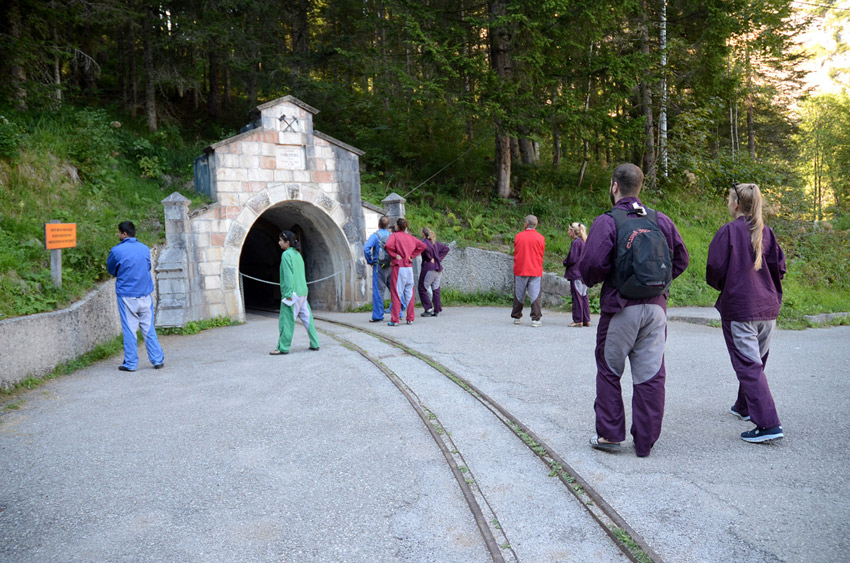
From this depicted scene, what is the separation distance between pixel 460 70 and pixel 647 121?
5.90 metres

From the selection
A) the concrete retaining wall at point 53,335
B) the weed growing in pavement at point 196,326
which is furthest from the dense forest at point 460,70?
the concrete retaining wall at point 53,335

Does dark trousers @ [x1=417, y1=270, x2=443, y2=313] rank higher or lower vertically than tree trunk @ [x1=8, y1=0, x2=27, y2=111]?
lower

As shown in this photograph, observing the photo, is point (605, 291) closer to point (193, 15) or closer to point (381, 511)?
point (381, 511)

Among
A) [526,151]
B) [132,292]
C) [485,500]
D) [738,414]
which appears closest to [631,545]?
[485,500]

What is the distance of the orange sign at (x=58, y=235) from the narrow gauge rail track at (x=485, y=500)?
5.34 m

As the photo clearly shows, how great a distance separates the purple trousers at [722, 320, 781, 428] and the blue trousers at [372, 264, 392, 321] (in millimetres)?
7666

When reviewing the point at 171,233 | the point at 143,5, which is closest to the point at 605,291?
the point at 171,233

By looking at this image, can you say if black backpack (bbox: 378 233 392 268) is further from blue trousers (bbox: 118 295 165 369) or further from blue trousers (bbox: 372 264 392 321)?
blue trousers (bbox: 118 295 165 369)

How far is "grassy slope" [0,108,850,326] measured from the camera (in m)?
9.41

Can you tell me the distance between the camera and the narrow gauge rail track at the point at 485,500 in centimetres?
312

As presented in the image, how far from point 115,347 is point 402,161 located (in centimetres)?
1179

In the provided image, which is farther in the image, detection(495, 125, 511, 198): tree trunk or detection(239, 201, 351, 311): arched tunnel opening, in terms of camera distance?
detection(495, 125, 511, 198): tree trunk

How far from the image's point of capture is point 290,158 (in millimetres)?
13305

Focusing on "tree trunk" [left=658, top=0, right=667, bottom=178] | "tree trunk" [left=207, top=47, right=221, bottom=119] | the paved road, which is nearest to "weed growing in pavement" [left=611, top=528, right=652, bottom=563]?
the paved road
